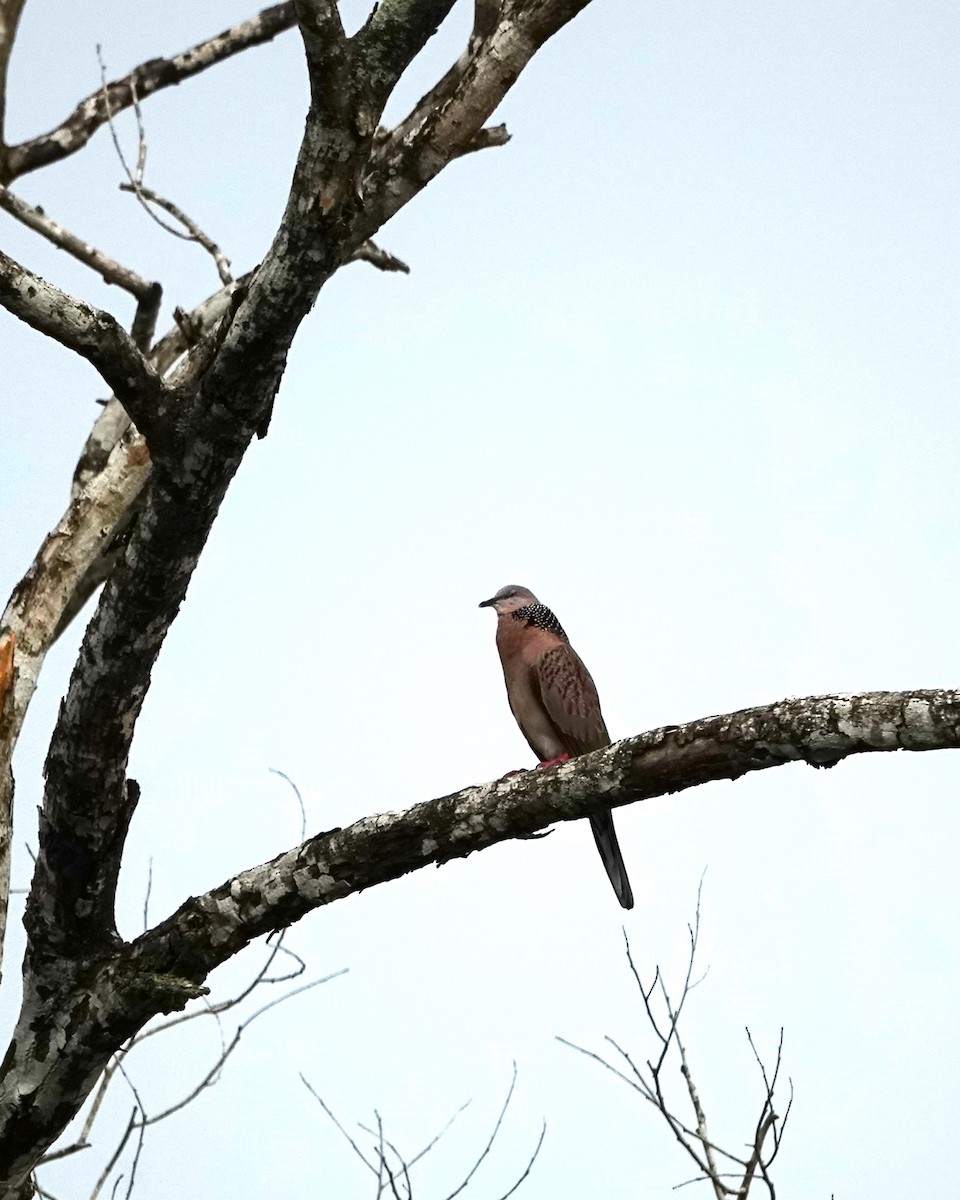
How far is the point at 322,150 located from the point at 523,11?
4.08 feet

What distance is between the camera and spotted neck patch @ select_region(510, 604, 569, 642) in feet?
19.8

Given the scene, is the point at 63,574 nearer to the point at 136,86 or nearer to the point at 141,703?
the point at 141,703

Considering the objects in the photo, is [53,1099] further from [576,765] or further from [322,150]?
[322,150]

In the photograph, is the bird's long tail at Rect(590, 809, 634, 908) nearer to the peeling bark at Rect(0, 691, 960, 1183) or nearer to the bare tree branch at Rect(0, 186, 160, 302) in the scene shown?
the peeling bark at Rect(0, 691, 960, 1183)

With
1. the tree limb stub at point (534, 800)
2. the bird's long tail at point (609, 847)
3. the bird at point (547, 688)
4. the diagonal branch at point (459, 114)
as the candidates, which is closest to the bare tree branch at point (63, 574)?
the diagonal branch at point (459, 114)

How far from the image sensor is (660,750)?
286 cm

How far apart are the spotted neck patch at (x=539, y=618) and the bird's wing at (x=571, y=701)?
0.92ft

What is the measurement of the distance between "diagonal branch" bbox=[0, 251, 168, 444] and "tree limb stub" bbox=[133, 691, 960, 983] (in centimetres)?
114

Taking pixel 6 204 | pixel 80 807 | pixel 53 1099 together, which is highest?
pixel 6 204

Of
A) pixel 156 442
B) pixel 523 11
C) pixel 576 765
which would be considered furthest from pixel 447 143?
pixel 576 765

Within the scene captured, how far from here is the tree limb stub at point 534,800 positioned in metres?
2.59

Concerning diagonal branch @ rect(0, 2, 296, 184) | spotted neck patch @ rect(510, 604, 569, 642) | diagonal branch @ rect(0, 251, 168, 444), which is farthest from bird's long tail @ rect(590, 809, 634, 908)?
diagonal branch @ rect(0, 2, 296, 184)

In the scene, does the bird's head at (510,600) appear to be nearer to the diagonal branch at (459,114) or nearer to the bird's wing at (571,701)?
the bird's wing at (571,701)

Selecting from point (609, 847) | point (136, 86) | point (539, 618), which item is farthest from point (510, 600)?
point (136, 86)
